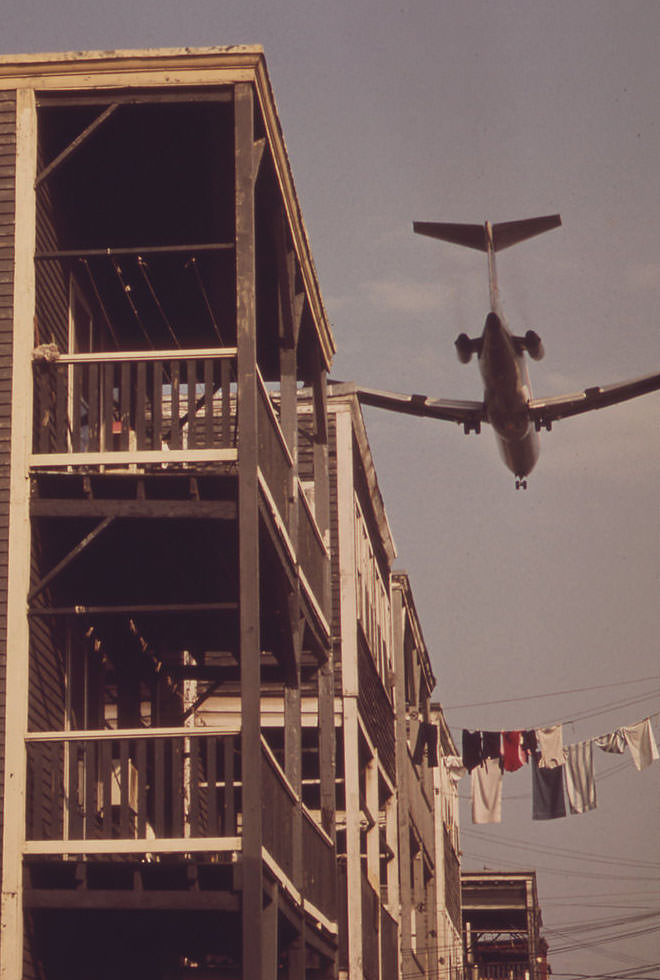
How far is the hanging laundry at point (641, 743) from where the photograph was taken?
133ft

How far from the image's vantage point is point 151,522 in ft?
46.2

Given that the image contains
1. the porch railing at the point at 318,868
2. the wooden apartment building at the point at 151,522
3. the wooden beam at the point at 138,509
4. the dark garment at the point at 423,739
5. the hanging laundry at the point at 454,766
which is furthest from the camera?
the hanging laundry at the point at 454,766

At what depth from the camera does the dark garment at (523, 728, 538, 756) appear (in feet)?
136

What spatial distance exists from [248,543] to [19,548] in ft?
6.26

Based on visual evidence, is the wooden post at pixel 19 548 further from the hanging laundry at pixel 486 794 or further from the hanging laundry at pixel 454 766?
the hanging laundry at pixel 454 766

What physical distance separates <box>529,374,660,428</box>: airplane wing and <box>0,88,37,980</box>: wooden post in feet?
121

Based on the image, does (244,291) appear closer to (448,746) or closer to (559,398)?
(448,746)

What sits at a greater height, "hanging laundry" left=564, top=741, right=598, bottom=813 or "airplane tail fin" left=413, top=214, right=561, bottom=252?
"airplane tail fin" left=413, top=214, right=561, bottom=252

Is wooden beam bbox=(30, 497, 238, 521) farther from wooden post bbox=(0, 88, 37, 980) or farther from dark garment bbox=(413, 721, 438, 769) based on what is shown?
dark garment bbox=(413, 721, 438, 769)

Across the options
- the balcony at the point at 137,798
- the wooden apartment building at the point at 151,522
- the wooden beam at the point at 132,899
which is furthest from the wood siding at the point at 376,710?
the wooden beam at the point at 132,899

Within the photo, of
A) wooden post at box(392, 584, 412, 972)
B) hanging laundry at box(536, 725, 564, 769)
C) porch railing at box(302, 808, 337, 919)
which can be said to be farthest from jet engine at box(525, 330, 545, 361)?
porch railing at box(302, 808, 337, 919)

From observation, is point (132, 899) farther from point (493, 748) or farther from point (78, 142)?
point (493, 748)

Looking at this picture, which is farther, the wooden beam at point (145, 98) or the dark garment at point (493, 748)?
the dark garment at point (493, 748)

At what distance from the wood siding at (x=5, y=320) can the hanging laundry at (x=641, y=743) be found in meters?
28.9
